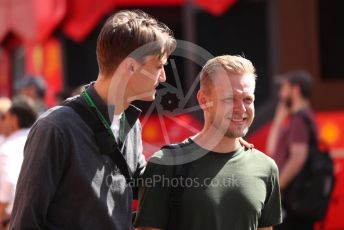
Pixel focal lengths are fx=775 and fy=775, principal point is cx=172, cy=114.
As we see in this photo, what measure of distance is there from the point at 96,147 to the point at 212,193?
0.50 m

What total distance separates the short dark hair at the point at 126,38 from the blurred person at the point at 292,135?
3479 mm

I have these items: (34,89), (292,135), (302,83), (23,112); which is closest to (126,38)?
(23,112)

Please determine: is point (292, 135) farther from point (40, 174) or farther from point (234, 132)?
point (40, 174)

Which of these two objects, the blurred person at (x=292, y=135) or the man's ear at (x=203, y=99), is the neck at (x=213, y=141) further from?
the blurred person at (x=292, y=135)

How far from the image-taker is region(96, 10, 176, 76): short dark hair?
260cm

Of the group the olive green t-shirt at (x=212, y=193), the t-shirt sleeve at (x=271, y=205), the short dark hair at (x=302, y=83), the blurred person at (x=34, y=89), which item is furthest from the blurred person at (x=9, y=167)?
the blurred person at (x=34, y=89)

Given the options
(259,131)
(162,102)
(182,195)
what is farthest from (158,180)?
(259,131)

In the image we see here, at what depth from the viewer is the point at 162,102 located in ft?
12.2

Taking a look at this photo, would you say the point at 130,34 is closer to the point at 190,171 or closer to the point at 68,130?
the point at 68,130

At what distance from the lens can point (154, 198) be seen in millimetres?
2789

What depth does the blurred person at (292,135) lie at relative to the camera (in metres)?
5.96

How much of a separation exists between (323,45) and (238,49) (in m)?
0.80

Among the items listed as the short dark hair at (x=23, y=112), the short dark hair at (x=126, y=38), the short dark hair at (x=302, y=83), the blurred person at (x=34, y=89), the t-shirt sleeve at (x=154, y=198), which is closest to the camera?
the short dark hair at (x=126, y=38)

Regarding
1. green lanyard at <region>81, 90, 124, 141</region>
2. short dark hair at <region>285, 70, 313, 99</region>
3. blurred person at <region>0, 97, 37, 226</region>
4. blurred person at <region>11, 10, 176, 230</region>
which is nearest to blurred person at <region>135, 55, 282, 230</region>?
blurred person at <region>11, 10, 176, 230</region>
